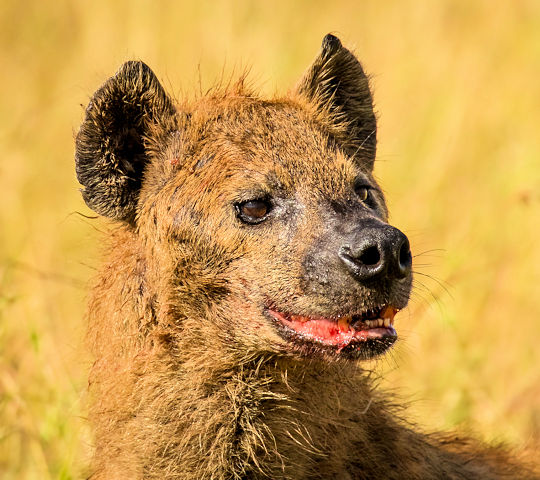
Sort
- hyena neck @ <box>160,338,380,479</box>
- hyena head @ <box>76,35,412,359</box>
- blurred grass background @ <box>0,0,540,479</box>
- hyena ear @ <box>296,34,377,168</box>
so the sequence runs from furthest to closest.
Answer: blurred grass background @ <box>0,0,540,479</box> → hyena ear @ <box>296,34,377,168</box> → hyena neck @ <box>160,338,380,479</box> → hyena head @ <box>76,35,412,359</box>

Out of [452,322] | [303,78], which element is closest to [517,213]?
[452,322]

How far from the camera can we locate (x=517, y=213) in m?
8.66

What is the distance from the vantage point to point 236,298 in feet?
14.1

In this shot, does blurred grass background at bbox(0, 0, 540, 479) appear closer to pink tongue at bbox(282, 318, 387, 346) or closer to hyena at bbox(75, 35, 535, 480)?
hyena at bbox(75, 35, 535, 480)

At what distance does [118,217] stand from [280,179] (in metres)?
0.81

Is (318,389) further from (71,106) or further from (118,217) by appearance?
(71,106)

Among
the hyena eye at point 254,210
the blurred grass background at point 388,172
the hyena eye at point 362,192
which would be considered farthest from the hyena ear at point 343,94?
the hyena eye at point 254,210

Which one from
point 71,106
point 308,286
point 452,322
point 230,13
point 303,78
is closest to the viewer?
point 308,286

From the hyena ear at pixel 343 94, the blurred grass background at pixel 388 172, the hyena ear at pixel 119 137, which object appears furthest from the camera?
the blurred grass background at pixel 388 172

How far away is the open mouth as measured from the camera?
159 inches

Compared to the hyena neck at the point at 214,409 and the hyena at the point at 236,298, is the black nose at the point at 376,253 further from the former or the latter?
the hyena neck at the point at 214,409

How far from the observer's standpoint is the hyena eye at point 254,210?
171 inches

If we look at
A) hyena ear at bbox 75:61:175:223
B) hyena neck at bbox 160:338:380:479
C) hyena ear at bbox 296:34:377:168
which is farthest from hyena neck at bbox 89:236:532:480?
hyena ear at bbox 296:34:377:168

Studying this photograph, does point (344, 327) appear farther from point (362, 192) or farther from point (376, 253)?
point (362, 192)
